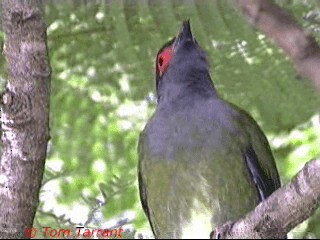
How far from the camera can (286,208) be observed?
589 millimetres

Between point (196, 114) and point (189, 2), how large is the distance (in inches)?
7.6

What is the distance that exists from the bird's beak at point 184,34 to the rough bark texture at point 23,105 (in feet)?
0.67

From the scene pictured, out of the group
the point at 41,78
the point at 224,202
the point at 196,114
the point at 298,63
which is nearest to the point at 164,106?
the point at 196,114

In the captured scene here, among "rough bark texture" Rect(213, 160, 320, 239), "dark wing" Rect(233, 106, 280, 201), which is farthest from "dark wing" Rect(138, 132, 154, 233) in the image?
"rough bark texture" Rect(213, 160, 320, 239)

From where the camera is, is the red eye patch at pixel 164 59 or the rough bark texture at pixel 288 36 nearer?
the rough bark texture at pixel 288 36

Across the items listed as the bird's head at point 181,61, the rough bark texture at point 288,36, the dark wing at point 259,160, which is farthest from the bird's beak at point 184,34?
the rough bark texture at point 288,36

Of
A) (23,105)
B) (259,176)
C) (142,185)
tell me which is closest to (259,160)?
(259,176)

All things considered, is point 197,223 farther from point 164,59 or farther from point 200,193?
point 164,59

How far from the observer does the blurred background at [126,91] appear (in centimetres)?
93

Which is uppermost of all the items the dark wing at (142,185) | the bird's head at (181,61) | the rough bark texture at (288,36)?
the rough bark texture at (288,36)

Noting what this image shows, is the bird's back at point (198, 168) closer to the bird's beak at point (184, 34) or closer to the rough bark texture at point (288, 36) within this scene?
the bird's beak at point (184, 34)

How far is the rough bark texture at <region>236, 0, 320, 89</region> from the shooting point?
1.90ft

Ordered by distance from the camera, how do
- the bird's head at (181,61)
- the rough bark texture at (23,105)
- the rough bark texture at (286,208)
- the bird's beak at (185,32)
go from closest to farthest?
the rough bark texture at (286,208) → the rough bark texture at (23,105) → the bird's beak at (185,32) → the bird's head at (181,61)

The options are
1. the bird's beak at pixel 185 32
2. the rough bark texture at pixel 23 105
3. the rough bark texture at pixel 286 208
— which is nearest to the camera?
the rough bark texture at pixel 286 208
